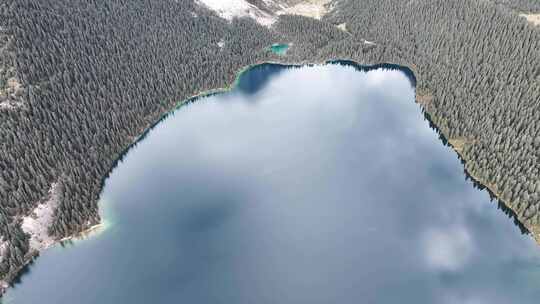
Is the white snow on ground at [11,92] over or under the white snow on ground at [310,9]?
under

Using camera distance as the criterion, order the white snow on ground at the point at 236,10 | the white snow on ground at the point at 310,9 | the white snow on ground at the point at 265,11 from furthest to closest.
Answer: the white snow on ground at the point at 310,9, the white snow on ground at the point at 265,11, the white snow on ground at the point at 236,10

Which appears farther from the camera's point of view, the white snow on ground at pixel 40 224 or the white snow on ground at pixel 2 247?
the white snow on ground at pixel 40 224

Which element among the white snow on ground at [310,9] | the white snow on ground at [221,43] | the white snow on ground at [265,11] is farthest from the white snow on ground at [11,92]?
the white snow on ground at [310,9]

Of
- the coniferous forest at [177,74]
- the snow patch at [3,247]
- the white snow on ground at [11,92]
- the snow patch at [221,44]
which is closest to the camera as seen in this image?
the snow patch at [3,247]

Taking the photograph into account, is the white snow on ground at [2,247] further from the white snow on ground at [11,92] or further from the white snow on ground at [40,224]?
the white snow on ground at [11,92]

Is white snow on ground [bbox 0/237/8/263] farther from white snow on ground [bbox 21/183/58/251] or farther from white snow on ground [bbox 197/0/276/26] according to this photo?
white snow on ground [bbox 197/0/276/26]

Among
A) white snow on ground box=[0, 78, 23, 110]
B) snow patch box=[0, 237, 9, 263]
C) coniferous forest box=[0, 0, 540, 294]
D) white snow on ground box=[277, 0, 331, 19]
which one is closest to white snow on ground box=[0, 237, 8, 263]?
snow patch box=[0, 237, 9, 263]

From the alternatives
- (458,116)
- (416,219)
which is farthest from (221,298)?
(458,116)
